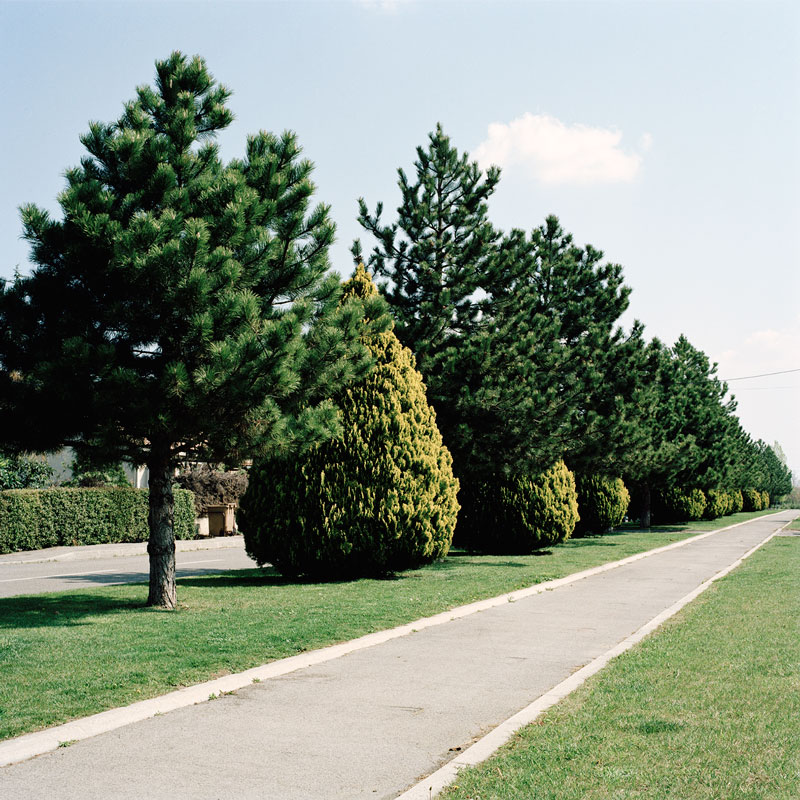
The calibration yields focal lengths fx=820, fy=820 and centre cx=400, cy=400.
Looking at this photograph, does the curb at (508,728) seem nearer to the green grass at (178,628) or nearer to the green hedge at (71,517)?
the green grass at (178,628)

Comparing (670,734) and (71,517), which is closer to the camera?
(670,734)

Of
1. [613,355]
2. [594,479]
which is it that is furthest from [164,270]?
[594,479]

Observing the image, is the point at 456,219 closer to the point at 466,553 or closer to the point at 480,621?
the point at 466,553

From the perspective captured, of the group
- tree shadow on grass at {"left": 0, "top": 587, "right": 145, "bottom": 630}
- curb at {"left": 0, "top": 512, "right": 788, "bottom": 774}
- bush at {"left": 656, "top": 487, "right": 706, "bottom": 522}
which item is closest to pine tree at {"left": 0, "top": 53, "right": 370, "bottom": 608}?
tree shadow on grass at {"left": 0, "top": 587, "right": 145, "bottom": 630}

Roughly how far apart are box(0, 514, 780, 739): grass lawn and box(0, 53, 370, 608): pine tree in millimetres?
1996

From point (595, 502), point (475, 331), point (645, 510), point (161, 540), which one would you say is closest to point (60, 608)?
point (161, 540)

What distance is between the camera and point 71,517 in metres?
24.6

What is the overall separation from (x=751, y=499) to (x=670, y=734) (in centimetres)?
8399

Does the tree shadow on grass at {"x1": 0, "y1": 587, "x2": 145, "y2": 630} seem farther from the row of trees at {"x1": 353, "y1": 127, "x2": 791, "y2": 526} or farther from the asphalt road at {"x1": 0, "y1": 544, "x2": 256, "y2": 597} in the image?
the row of trees at {"x1": 353, "y1": 127, "x2": 791, "y2": 526}

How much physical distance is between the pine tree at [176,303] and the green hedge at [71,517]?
14390 millimetres

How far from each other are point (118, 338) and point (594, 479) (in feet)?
80.5

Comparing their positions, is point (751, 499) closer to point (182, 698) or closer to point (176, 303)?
point (176, 303)

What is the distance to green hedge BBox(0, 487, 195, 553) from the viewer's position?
888 inches

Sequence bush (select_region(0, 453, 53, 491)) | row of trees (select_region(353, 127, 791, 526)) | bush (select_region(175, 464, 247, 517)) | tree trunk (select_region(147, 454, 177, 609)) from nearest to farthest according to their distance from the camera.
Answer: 1. tree trunk (select_region(147, 454, 177, 609))
2. row of trees (select_region(353, 127, 791, 526))
3. bush (select_region(0, 453, 53, 491))
4. bush (select_region(175, 464, 247, 517))
